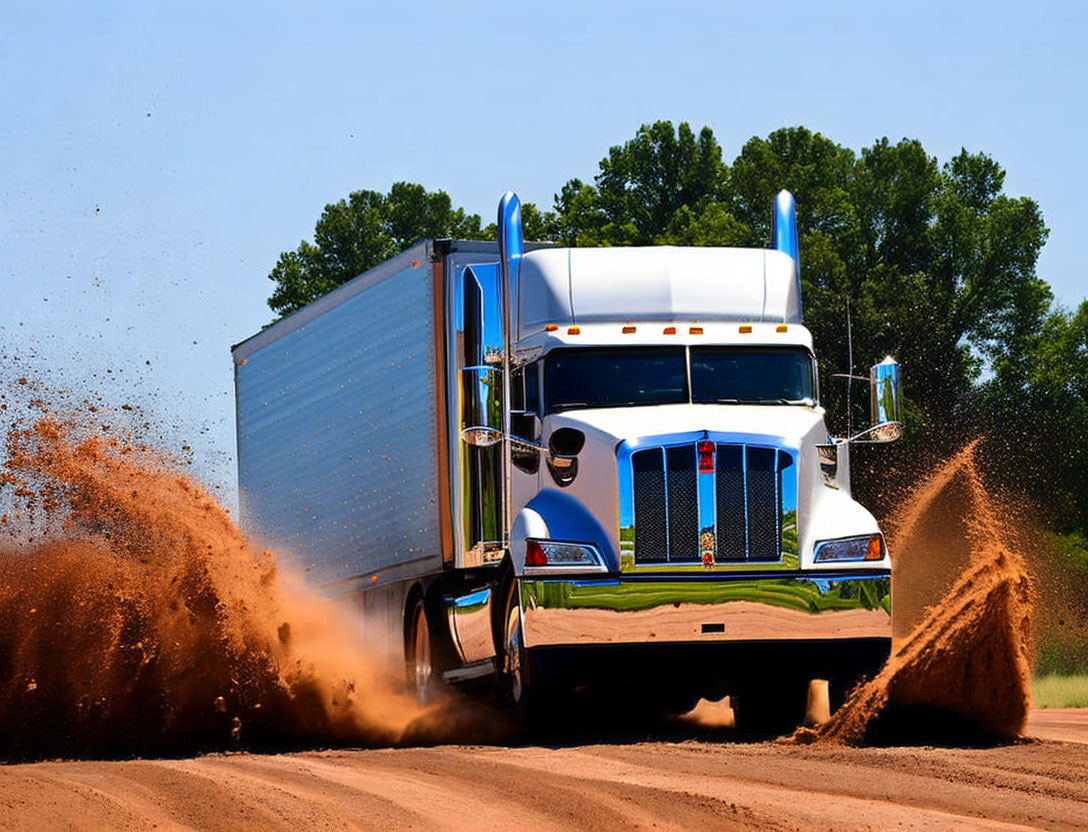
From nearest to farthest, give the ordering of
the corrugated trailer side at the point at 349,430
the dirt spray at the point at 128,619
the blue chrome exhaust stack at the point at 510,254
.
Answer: the dirt spray at the point at 128,619, the blue chrome exhaust stack at the point at 510,254, the corrugated trailer side at the point at 349,430

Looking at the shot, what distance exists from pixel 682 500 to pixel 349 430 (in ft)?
20.5

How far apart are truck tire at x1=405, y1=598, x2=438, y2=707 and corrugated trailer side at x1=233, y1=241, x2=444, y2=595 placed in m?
0.45

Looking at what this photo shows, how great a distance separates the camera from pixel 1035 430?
51500mm

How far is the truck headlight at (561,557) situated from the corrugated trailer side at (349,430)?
9.59 ft

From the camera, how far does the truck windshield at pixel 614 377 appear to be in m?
15.4

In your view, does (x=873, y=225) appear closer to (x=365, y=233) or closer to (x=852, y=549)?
(x=365, y=233)

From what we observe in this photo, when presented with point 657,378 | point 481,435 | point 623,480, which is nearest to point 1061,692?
point 657,378

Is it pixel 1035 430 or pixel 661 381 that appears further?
pixel 1035 430

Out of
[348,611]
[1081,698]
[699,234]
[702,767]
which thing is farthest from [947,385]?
[702,767]

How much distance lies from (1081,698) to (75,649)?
14197 mm

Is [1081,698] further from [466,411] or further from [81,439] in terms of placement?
[81,439]

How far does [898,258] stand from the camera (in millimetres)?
58938

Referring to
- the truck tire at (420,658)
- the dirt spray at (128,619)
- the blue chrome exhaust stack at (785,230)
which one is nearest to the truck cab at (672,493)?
the blue chrome exhaust stack at (785,230)

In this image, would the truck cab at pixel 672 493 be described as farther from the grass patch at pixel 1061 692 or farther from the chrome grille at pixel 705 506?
the grass patch at pixel 1061 692
